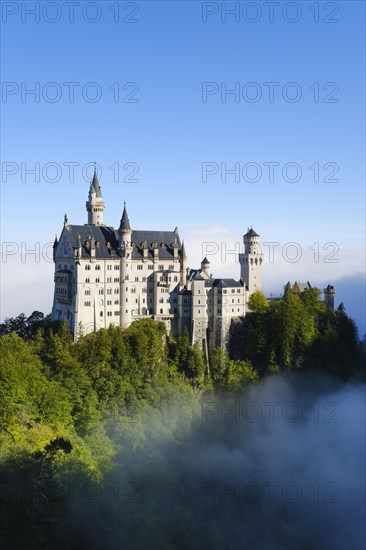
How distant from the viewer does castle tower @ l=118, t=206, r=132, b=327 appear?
228 feet

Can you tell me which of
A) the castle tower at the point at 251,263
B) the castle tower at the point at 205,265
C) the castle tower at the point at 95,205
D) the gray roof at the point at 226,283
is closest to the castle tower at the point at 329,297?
the castle tower at the point at 251,263

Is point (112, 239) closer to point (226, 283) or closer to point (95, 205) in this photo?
point (95, 205)

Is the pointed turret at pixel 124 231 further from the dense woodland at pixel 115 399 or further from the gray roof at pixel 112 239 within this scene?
the dense woodland at pixel 115 399

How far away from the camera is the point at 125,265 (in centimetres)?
7006

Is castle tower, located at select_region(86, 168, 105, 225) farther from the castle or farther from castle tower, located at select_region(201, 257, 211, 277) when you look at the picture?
castle tower, located at select_region(201, 257, 211, 277)

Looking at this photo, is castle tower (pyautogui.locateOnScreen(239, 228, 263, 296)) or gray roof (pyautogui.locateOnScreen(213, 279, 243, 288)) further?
castle tower (pyautogui.locateOnScreen(239, 228, 263, 296))

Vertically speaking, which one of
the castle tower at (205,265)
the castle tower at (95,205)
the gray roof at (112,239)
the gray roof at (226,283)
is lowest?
the gray roof at (226,283)

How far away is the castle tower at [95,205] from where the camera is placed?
74.2 metres

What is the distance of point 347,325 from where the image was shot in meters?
83.2

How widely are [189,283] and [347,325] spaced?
21860 mm

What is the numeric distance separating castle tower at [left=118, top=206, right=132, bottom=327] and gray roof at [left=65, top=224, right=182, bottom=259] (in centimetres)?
97

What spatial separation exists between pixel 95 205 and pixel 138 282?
9.93m

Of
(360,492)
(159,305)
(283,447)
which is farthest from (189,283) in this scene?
(360,492)

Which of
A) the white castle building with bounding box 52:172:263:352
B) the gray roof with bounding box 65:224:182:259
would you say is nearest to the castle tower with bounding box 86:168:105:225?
the white castle building with bounding box 52:172:263:352
